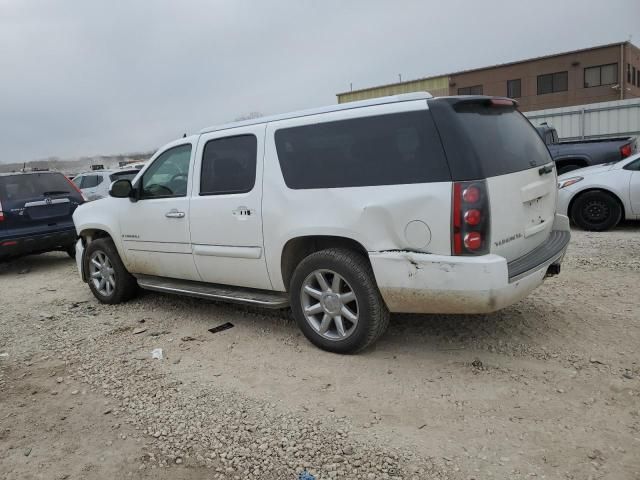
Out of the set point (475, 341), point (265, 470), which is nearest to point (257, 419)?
point (265, 470)

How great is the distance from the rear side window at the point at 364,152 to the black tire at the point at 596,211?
613cm

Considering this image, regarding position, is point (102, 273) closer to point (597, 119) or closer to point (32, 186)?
point (32, 186)

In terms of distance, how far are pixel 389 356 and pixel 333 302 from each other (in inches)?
23.8

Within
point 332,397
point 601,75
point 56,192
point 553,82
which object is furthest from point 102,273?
point 601,75

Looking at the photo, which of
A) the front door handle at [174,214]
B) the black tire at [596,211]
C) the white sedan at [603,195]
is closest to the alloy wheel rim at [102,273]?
the front door handle at [174,214]

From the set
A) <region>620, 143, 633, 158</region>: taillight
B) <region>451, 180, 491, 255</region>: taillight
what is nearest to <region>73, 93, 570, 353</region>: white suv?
<region>451, 180, 491, 255</region>: taillight

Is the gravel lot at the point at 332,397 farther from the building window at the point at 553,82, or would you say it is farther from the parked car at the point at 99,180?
the building window at the point at 553,82

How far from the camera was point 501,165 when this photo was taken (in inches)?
139

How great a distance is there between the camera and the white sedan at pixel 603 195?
26.6 ft

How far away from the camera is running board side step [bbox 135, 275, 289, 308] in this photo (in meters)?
4.38

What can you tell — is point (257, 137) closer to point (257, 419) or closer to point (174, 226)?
point (174, 226)

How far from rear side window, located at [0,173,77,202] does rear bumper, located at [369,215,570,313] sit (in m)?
7.04

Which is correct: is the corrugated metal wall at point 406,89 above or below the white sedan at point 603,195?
above

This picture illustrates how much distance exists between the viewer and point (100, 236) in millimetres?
6211
